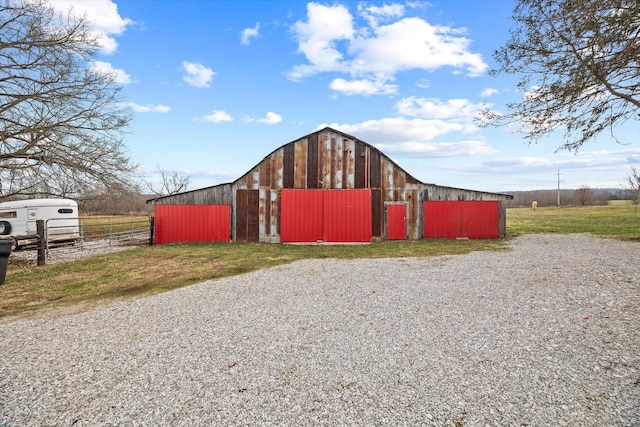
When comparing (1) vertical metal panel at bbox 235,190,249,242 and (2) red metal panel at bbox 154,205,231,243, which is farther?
(2) red metal panel at bbox 154,205,231,243

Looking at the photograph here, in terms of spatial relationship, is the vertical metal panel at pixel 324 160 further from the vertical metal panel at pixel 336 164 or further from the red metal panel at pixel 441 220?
the red metal panel at pixel 441 220

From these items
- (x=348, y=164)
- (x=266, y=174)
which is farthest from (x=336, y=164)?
(x=266, y=174)

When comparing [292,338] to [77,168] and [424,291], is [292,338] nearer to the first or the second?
[424,291]

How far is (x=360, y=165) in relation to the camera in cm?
1805

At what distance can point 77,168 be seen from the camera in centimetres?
1191

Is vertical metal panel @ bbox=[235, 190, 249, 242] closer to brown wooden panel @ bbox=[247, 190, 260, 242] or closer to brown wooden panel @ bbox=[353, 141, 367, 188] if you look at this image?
brown wooden panel @ bbox=[247, 190, 260, 242]

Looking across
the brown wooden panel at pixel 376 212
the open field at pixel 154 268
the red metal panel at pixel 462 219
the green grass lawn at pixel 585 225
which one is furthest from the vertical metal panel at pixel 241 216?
the green grass lawn at pixel 585 225

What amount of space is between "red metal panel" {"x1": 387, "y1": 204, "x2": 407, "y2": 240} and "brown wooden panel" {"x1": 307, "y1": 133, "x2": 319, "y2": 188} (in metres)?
4.31

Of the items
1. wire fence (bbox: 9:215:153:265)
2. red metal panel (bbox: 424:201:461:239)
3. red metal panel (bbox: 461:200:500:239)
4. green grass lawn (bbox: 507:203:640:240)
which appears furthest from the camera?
green grass lawn (bbox: 507:203:640:240)

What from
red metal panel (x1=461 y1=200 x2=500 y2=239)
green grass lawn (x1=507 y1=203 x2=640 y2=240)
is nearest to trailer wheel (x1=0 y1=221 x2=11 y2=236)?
red metal panel (x1=461 y1=200 x2=500 y2=239)

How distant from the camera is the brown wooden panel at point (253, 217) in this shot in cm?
1825

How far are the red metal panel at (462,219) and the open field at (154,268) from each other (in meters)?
1.11

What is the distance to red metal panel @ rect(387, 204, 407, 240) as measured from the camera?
1834 centimetres

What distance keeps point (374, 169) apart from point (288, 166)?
4.61 m
